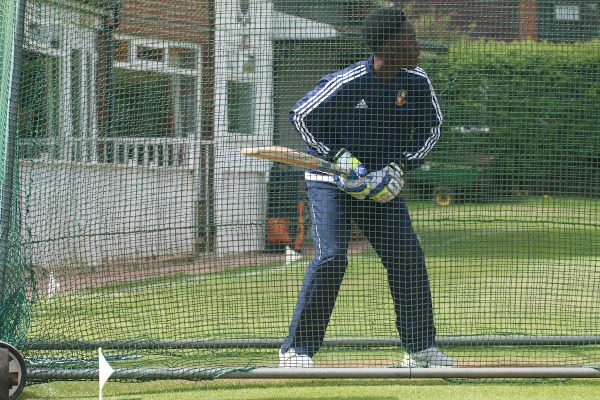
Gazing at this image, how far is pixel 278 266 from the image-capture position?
8.68 m

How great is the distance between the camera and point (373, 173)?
482 centimetres

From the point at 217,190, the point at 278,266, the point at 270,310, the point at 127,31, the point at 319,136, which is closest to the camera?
the point at 319,136

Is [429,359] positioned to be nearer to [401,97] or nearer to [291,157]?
[291,157]

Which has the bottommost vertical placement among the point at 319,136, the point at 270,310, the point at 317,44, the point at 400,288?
the point at 270,310

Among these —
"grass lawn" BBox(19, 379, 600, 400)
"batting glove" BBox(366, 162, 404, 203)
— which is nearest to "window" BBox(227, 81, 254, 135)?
"batting glove" BBox(366, 162, 404, 203)

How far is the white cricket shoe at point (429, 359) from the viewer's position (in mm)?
4898

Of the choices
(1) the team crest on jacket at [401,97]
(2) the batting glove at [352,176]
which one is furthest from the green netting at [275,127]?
(2) the batting glove at [352,176]

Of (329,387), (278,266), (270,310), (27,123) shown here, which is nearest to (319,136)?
(329,387)

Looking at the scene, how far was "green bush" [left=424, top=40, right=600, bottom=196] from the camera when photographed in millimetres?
5922

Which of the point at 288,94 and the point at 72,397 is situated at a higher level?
the point at 288,94

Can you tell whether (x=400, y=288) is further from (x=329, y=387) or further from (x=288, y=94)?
(x=288, y=94)

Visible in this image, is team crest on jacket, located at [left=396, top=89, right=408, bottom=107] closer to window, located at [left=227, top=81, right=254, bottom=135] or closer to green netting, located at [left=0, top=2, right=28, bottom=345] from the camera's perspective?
window, located at [left=227, top=81, right=254, bottom=135]

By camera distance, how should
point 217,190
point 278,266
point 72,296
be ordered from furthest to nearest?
point 278,266 < point 217,190 < point 72,296

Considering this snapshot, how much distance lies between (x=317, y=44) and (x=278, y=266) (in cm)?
344
